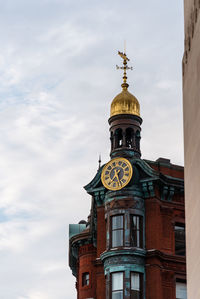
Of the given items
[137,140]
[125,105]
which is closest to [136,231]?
[137,140]

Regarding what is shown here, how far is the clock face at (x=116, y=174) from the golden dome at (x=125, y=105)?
5.90 meters

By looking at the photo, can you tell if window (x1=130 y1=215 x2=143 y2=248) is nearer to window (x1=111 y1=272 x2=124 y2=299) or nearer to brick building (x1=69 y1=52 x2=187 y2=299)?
brick building (x1=69 y1=52 x2=187 y2=299)

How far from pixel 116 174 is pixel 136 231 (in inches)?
194

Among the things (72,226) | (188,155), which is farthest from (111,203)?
(188,155)

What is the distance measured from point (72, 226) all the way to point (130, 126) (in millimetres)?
13971

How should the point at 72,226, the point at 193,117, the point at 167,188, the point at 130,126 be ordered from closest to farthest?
the point at 193,117
the point at 167,188
the point at 130,126
the point at 72,226

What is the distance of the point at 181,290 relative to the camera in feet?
205

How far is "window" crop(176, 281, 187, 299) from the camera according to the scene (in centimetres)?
6212

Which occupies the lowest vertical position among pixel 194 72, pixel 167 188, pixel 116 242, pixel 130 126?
pixel 194 72

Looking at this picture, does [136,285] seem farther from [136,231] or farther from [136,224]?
[136,224]

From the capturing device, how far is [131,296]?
6038 centimetres

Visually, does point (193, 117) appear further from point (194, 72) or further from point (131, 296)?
point (131, 296)

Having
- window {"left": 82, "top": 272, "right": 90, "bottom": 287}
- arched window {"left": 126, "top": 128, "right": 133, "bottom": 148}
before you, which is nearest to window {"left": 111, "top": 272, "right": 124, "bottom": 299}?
window {"left": 82, "top": 272, "right": 90, "bottom": 287}

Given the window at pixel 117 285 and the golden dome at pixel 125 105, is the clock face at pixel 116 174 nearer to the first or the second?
the golden dome at pixel 125 105
